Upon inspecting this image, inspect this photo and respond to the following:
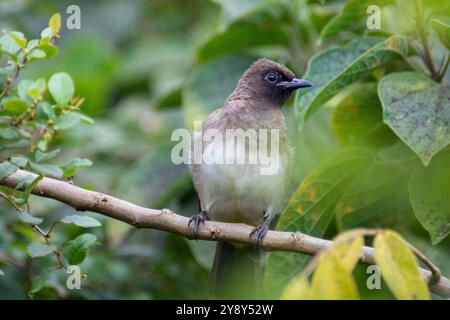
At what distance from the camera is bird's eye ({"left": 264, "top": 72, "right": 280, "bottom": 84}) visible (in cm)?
432

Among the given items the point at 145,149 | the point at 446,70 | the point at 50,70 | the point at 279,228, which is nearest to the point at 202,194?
Result: the point at 279,228

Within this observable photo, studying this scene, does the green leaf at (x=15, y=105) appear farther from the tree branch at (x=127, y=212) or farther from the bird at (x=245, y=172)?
the bird at (x=245, y=172)

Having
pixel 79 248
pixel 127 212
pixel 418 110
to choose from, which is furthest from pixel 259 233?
pixel 418 110

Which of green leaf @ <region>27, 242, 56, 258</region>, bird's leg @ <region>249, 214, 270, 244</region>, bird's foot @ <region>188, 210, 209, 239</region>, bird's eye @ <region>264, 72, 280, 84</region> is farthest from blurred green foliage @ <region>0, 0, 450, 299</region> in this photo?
bird's foot @ <region>188, 210, 209, 239</region>

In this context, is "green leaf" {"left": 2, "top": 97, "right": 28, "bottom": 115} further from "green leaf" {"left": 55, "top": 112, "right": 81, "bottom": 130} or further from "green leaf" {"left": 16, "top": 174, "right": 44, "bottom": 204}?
"green leaf" {"left": 16, "top": 174, "right": 44, "bottom": 204}

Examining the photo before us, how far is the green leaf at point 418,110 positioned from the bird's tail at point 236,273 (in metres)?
1.25

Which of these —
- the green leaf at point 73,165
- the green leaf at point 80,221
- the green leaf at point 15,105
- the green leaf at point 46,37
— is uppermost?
the green leaf at point 46,37

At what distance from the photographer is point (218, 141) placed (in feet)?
12.9

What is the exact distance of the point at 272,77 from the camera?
433 centimetres

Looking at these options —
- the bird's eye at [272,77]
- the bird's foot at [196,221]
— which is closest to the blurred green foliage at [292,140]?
the bird's eye at [272,77]

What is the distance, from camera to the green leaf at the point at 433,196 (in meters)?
3.30

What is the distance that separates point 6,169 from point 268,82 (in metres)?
1.86

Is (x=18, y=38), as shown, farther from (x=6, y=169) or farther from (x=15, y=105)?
(x=6, y=169)
